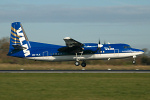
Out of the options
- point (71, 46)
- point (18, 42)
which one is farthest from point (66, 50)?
point (18, 42)

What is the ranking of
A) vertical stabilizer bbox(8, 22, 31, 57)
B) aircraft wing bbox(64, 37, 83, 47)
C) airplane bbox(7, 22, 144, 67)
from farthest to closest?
1. vertical stabilizer bbox(8, 22, 31, 57)
2. airplane bbox(7, 22, 144, 67)
3. aircraft wing bbox(64, 37, 83, 47)

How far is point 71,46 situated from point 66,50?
137cm

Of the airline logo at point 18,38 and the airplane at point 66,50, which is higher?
the airline logo at point 18,38

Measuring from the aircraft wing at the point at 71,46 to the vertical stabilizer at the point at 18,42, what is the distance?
476 centimetres

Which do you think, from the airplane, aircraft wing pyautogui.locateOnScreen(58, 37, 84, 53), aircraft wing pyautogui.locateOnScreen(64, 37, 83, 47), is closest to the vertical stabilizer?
the airplane

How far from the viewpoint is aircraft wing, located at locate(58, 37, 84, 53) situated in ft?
107

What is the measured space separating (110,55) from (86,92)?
20.8 meters

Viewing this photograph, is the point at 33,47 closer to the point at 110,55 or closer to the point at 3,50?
the point at 110,55

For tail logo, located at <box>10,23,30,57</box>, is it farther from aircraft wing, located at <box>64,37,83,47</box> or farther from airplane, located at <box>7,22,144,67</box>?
aircraft wing, located at <box>64,37,83,47</box>

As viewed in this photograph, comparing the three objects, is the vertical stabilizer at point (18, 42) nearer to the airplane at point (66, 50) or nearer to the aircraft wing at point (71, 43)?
the airplane at point (66, 50)

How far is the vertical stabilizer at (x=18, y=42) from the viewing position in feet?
115

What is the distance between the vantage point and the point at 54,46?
3569 cm

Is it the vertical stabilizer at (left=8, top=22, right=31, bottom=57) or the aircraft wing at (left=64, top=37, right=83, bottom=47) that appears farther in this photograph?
the vertical stabilizer at (left=8, top=22, right=31, bottom=57)

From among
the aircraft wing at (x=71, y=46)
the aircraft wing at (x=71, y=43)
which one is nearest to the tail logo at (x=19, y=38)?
the aircraft wing at (x=71, y=46)
